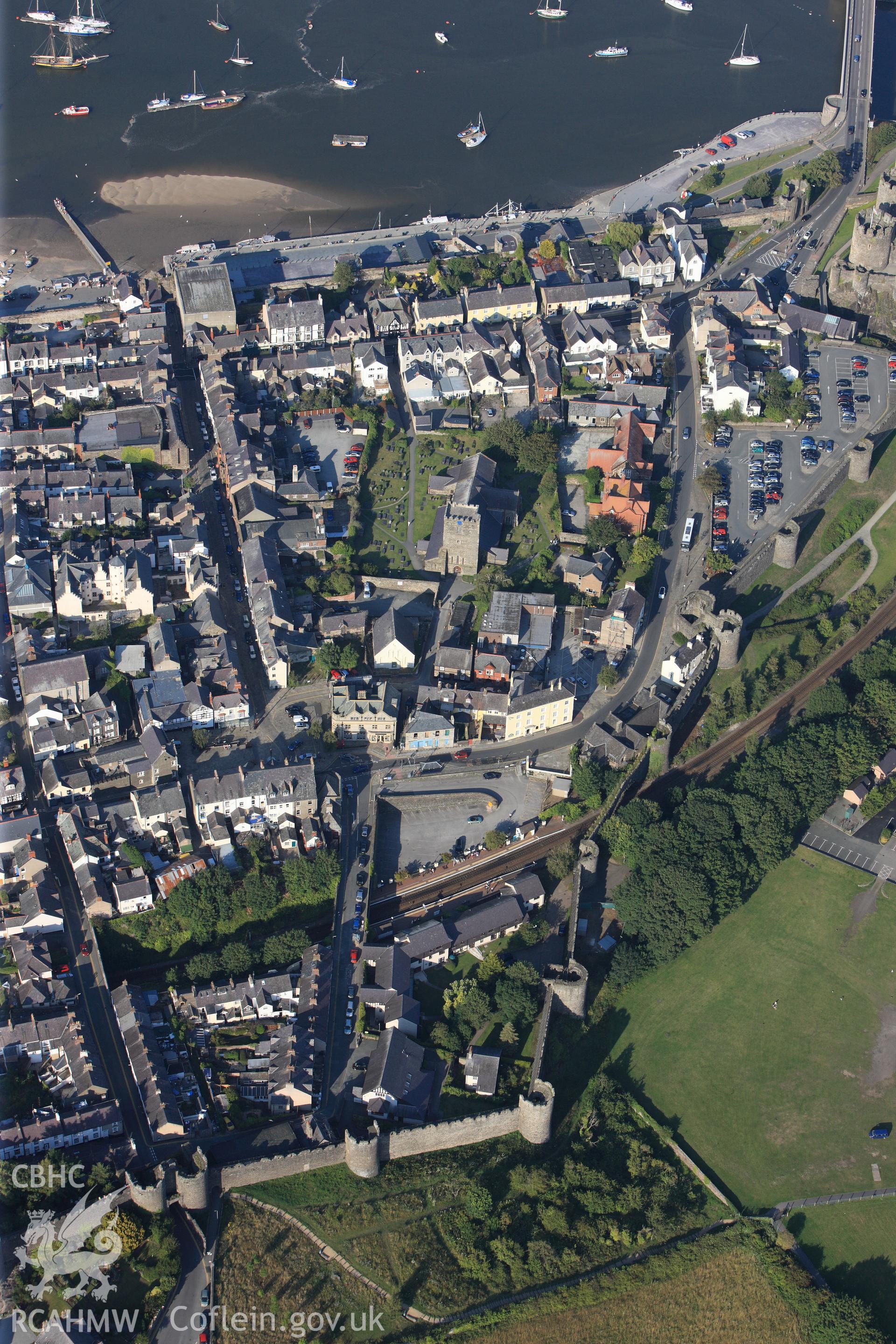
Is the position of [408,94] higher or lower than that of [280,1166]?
higher

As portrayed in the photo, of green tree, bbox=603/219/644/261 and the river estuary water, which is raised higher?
the river estuary water

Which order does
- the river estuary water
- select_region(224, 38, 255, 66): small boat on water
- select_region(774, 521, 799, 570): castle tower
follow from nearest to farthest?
select_region(774, 521, 799, 570): castle tower < the river estuary water < select_region(224, 38, 255, 66): small boat on water

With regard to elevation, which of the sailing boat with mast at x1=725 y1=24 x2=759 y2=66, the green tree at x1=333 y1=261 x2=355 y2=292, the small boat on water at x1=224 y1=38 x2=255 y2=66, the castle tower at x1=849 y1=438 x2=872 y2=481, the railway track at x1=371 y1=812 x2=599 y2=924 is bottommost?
the railway track at x1=371 y1=812 x2=599 y2=924

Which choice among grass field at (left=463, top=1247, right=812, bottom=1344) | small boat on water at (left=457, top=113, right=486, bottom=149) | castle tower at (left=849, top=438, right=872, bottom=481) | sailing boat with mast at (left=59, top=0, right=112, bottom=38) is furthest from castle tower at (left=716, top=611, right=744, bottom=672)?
sailing boat with mast at (left=59, top=0, right=112, bottom=38)

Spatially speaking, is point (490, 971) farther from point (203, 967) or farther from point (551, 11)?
point (551, 11)

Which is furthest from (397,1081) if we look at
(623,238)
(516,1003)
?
(623,238)

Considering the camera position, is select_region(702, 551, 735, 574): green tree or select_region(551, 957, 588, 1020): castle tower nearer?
select_region(551, 957, 588, 1020): castle tower

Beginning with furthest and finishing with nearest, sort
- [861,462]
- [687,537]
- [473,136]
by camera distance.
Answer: [473,136]
[861,462]
[687,537]

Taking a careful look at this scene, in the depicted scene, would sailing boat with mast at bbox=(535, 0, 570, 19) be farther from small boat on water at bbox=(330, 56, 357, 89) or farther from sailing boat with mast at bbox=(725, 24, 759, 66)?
small boat on water at bbox=(330, 56, 357, 89)
